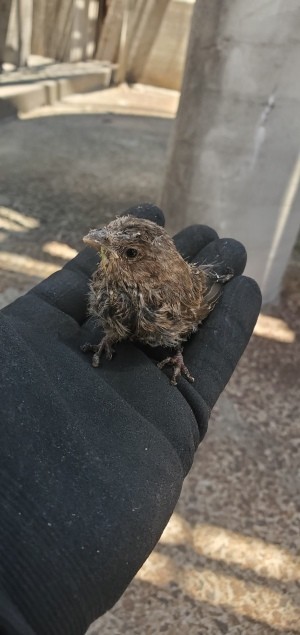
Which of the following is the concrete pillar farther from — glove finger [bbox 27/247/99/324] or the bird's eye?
the bird's eye

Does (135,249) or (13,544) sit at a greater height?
(135,249)

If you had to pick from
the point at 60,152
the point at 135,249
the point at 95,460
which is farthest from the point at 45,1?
the point at 95,460

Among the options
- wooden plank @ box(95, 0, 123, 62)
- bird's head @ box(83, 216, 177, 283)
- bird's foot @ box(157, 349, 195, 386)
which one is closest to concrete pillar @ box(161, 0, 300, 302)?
bird's head @ box(83, 216, 177, 283)

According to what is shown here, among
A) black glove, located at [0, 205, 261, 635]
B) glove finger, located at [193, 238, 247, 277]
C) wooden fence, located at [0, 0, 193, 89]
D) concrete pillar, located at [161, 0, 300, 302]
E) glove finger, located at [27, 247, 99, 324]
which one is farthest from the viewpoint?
wooden fence, located at [0, 0, 193, 89]

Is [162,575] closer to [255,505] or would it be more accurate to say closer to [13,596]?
[255,505]

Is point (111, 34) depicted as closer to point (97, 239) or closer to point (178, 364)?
point (97, 239)

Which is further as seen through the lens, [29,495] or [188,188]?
[188,188]
